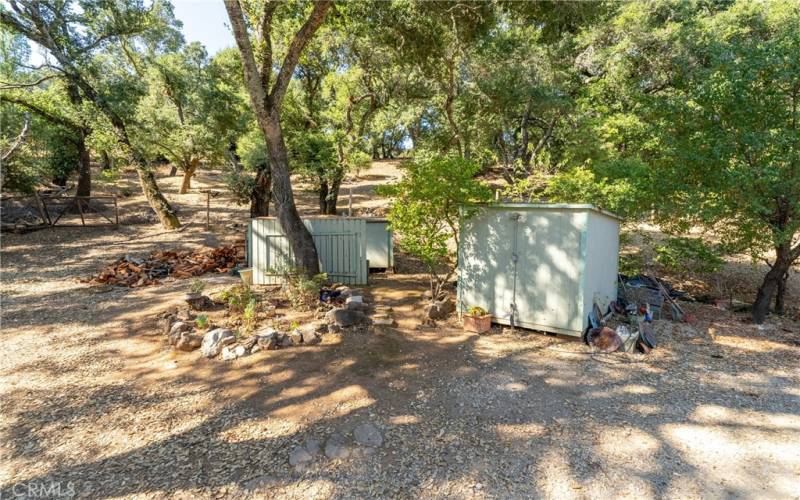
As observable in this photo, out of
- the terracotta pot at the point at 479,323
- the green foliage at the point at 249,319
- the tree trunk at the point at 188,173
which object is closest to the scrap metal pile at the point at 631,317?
the terracotta pot at the point at 479,323

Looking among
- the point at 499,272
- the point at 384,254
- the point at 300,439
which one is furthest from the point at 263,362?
the point at 384,254

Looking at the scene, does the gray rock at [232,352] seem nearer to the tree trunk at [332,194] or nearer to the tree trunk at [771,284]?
the tree trunk at [771,284]

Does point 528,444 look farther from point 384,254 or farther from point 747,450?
point 384,254

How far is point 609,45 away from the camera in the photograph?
537 inches

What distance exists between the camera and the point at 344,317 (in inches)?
221

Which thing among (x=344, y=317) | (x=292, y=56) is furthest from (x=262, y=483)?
(x=292, y=56)

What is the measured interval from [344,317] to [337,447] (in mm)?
2653

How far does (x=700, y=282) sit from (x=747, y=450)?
26.5 ft

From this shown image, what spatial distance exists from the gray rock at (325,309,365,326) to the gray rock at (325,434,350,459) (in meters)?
2.46

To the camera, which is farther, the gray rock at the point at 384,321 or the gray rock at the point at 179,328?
the gray rock at the point at 384,321

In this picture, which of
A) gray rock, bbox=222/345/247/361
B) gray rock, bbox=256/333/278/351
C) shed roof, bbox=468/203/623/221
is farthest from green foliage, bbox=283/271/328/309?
shed roof, bbox=468/203/623/221

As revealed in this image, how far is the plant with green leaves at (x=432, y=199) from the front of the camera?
19.2ft

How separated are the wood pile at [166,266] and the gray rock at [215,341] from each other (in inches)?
162

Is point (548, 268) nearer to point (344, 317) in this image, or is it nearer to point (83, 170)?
point (344, 317)
